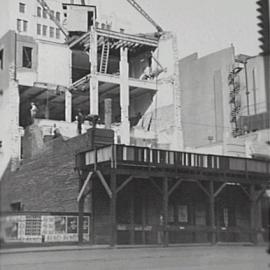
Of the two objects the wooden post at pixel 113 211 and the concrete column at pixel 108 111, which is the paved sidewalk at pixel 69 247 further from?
the concrete column at pixel 108 111

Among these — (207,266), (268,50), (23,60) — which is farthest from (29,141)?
(268,50)

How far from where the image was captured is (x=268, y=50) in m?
1.37

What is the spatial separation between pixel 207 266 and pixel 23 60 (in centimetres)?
81

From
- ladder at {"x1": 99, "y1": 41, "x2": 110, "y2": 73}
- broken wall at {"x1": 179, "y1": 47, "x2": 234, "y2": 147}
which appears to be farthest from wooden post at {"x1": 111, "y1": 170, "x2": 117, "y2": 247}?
ladder at {"x1": 99, "y1": 41, "x2": 110, "y2": 73}

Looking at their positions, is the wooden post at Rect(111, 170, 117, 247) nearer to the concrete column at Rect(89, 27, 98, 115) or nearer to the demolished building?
the demolished building

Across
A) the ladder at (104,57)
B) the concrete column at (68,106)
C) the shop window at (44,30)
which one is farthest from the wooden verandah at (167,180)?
the shop window at (44,30)

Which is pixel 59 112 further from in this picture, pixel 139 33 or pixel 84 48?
pixel 139 33

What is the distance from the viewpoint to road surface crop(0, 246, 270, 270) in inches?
64.5

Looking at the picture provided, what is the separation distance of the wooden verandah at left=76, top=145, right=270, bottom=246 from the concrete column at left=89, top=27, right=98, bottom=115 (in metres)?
0.13

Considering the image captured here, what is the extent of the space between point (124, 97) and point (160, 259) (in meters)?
0.50

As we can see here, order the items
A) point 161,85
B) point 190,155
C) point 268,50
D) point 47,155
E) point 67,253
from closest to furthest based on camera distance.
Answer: point 268,50, point 190,155, point 161,85, point 47,155, point 67,253

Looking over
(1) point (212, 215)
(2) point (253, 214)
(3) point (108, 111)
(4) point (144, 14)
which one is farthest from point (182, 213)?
(4) point (144, 14)

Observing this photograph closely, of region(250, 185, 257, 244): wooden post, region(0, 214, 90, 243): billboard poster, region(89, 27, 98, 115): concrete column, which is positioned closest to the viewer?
region(250, 185, 257, 244): wooden post

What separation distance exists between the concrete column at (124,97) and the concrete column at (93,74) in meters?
0.08
